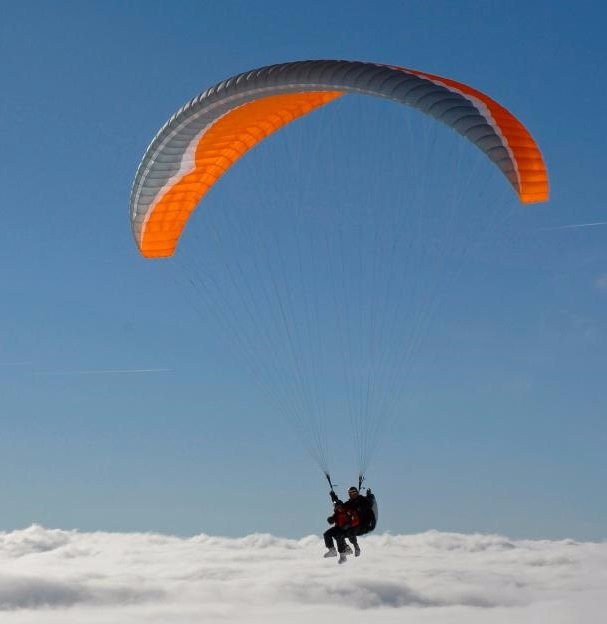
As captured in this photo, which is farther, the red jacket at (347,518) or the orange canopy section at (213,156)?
the orange canopy section at (213,156)

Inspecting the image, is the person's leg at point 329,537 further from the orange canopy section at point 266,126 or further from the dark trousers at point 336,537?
the orange canopy section at point 266,126

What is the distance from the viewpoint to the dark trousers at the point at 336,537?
2389cm

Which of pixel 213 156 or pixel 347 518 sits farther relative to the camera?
A: pixel 213 156

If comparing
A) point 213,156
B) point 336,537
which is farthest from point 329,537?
point 213,156

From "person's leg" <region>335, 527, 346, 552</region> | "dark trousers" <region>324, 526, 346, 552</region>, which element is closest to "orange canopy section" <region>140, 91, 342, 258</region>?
Result: "dark trousers" <region>324, 526, 346, 552</region>

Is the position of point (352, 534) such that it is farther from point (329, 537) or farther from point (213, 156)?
point (213, 156)

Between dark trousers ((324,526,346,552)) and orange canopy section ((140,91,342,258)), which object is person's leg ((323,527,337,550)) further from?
orange canopy section ((140,91,342,258))

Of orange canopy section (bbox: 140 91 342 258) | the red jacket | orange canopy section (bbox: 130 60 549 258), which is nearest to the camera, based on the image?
orange canopy section (bbox: 130 60 549 258)

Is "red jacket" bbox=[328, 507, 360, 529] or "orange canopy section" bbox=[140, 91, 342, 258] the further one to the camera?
"orange canopy section" bbox=[140, 91, 342, 258]

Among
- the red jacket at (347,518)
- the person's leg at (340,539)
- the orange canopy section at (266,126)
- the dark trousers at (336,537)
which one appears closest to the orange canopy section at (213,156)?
the orange canopy section at (266,126)

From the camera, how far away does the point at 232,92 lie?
77.2ft

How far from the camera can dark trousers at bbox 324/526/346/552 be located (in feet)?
78.4

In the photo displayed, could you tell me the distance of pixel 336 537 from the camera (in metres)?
24.0

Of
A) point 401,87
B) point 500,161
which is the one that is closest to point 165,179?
point 401,87
